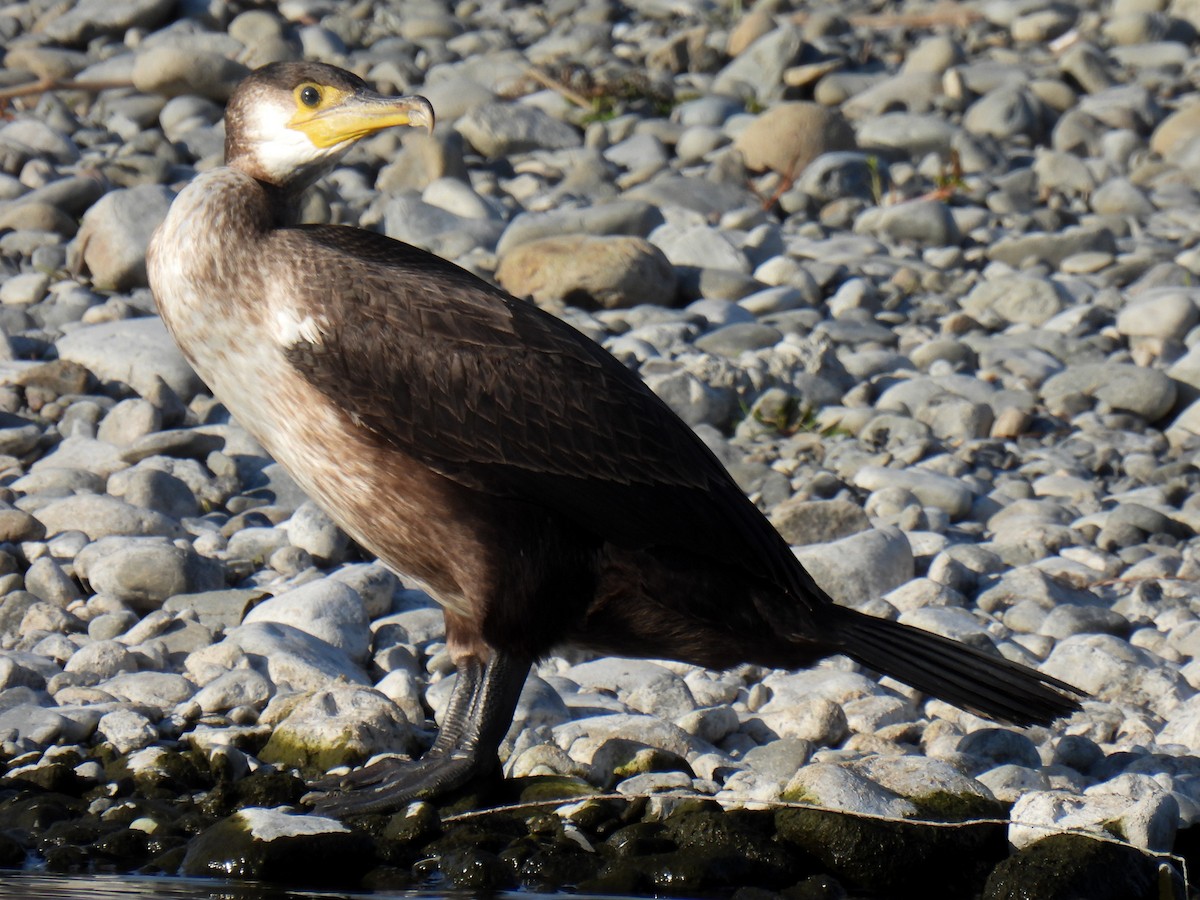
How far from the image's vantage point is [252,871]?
382 centimetres

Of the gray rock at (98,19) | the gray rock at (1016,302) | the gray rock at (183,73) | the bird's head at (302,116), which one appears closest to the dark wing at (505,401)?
the bird's head at (302,116)

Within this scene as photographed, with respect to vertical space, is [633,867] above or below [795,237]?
above

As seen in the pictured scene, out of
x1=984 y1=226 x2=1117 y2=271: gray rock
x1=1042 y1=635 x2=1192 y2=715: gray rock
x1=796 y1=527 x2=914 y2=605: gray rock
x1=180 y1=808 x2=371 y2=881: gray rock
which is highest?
x1=180 y1=808 x2=371 y2=881: gray rock

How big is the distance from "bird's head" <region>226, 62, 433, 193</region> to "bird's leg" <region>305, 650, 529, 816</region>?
140 centimetres

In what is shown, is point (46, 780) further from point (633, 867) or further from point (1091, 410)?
point (1091, 410)

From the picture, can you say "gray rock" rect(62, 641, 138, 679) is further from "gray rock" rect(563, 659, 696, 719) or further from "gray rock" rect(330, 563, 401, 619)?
"gray rock" rect(563, 659, 696, 719)

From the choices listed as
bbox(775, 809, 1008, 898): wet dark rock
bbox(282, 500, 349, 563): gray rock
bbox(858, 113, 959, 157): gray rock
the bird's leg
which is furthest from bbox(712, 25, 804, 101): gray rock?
bbox(775, 809, 1008, 898): wet dark rock

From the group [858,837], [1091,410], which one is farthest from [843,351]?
[858,837]

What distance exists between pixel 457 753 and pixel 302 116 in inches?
67.2

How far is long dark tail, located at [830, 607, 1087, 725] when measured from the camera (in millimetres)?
4461

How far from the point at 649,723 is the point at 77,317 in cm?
417

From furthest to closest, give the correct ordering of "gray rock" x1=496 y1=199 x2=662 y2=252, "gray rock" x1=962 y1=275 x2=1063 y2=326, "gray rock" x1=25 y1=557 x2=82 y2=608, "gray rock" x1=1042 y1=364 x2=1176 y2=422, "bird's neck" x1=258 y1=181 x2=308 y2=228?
"gray rock" x1=496 y1=199 x2=662 y2=252 → "gray rock" x1=962 y1=275 x2=1063 y2=326 → "gray rock" x1=1042 y1=364 x2=1176 y2=422 → "gray rock" x1=25 y1=557 x2=82 y2=608 → "bird's neck" x1=258 y1=181 x2=308 y2=228

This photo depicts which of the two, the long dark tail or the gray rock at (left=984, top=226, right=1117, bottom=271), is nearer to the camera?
the long dark tail

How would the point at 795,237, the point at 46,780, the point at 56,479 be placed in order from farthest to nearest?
the point at 795,237, the point at 56,479, the point at 46,780
